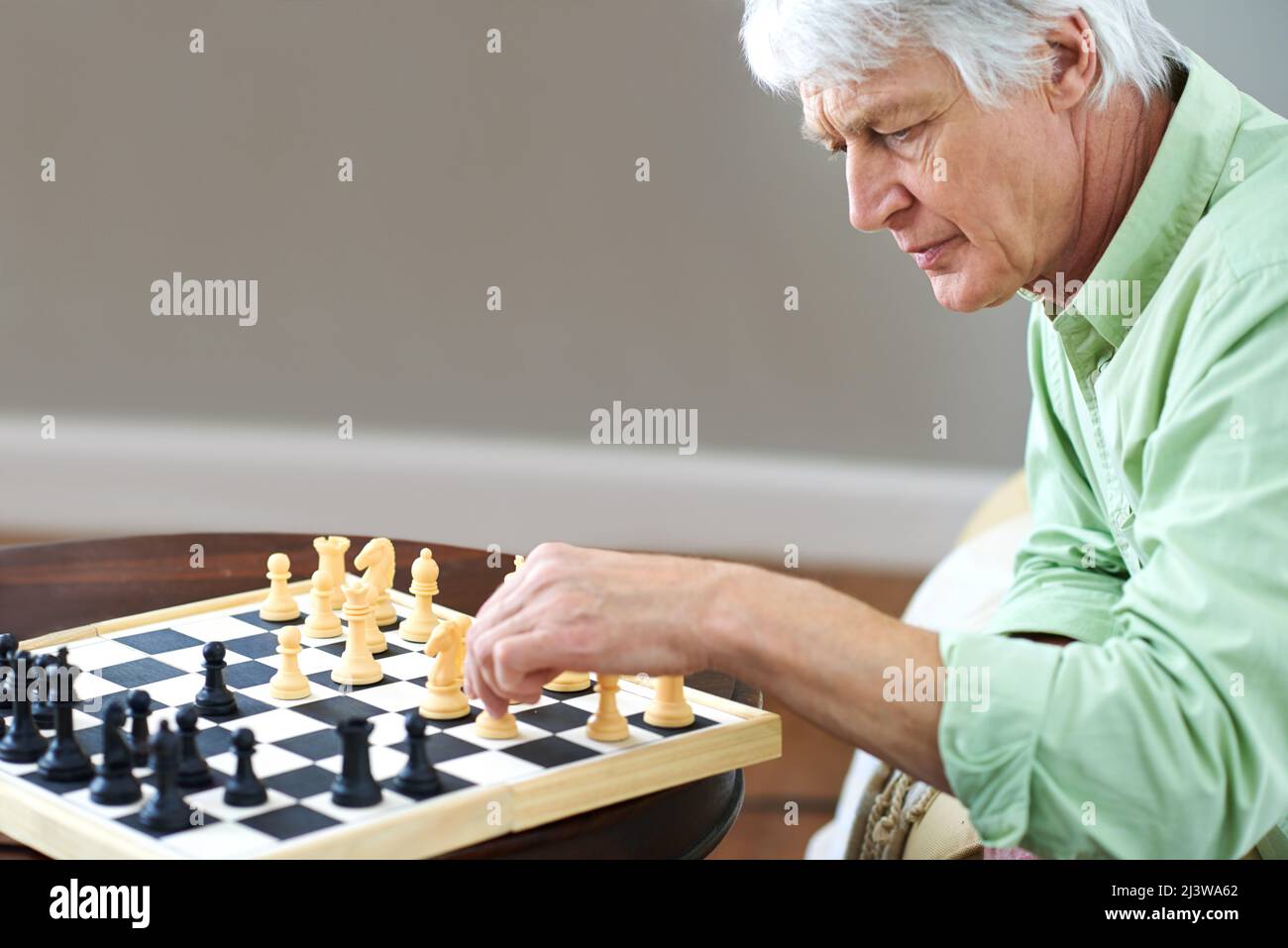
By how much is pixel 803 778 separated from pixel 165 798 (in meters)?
2.65

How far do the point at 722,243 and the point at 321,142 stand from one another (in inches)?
41.9

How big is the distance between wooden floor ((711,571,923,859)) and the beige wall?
34 cm

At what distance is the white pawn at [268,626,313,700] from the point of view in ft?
4.90

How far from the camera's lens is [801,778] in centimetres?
365

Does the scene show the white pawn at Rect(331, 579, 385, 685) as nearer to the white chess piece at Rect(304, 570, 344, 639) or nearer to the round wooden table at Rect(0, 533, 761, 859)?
the white chess piece at Rect(304, 570, 344, 639)

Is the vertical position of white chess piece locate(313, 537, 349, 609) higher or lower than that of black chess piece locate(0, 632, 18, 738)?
higher

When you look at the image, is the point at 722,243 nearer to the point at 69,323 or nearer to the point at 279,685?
the point at 69,323

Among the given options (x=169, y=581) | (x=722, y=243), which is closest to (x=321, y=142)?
(x=722, y=243)

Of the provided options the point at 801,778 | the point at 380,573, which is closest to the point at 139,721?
the point at 380,573

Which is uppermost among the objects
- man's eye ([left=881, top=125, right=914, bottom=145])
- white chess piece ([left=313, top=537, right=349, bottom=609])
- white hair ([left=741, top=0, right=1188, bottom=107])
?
white hair ([left=741, top=0, right=1188, bottom=107])

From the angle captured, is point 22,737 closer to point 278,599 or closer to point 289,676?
point 289,676

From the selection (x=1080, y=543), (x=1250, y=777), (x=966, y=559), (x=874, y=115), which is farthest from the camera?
(x=966, y=559)

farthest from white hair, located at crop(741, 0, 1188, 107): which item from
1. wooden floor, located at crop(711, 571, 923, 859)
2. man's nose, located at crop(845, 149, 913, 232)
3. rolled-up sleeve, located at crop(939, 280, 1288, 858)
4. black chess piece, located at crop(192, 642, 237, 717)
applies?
wooden floor, located at crop(711, 571, 923, 859)

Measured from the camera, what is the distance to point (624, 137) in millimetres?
3785
